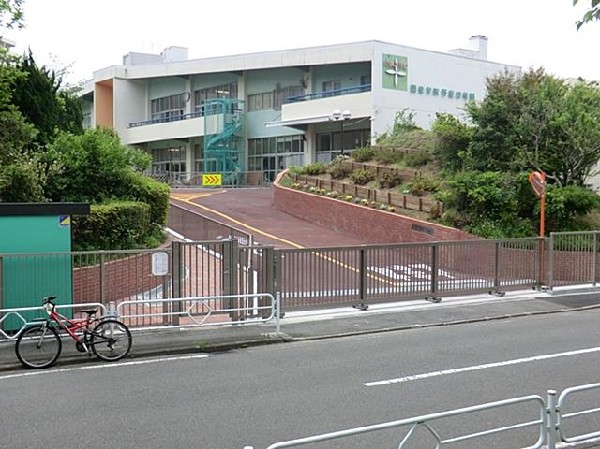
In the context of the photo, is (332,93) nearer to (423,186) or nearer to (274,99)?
(274,99)

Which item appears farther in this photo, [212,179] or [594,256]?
[212,179]

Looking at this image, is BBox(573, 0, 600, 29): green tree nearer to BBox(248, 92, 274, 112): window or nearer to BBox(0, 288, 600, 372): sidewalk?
BBox(0, 288, 600, 372): sidewalk

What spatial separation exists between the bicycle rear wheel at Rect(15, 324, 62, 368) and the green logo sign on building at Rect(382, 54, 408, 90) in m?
36.0

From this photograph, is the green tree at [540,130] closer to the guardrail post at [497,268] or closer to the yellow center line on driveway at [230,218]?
the guardrail post at [497,268]

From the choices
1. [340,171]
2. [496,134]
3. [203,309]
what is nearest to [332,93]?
[340,171]

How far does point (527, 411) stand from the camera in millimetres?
7039

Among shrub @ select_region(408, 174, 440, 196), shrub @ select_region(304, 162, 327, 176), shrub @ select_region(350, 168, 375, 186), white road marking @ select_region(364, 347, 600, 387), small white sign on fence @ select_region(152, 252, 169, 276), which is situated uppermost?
shrub @ select_region(304, 162, 327, 176)

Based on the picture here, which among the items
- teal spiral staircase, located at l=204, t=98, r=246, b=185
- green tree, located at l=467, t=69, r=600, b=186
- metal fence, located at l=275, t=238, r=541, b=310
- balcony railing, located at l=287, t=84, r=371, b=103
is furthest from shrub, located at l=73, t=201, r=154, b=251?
teal spiral staircase, located at l=204, t=98, r=246, b=185

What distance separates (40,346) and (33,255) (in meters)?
2.32

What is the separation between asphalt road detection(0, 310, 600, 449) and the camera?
6.49 metres

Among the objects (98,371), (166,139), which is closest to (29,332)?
(98,371)

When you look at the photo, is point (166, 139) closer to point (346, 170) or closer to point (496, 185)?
point (346, 170)

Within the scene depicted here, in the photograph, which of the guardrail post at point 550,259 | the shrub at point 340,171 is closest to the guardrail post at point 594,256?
the guardrail post at point 550,259

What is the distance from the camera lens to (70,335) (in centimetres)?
984
